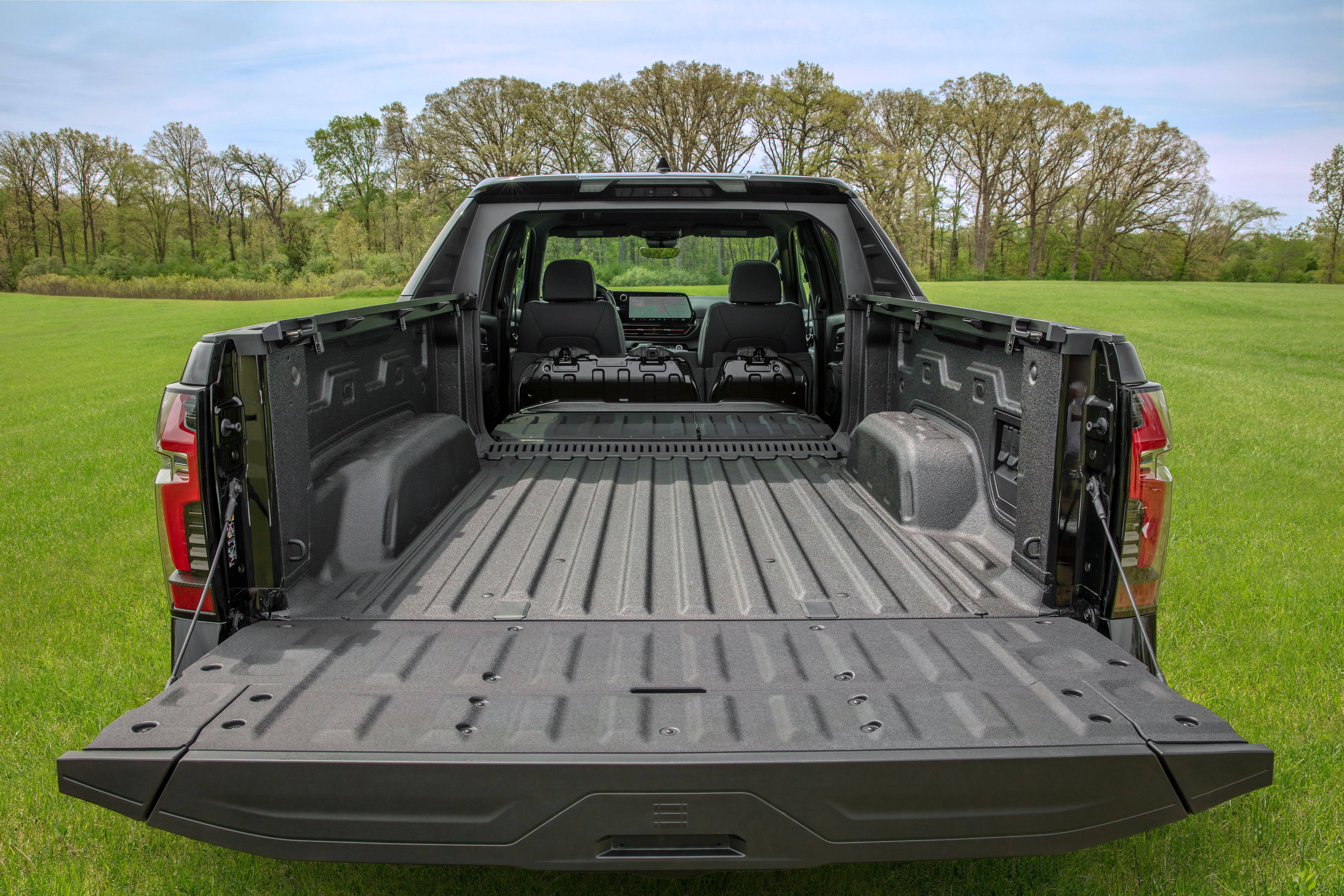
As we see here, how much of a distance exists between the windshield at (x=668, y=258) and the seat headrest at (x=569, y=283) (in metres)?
0.26

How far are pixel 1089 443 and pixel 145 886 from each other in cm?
287

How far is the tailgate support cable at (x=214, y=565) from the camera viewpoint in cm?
204

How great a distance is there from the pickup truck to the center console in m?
3.72

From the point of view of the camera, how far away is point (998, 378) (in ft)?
9.04

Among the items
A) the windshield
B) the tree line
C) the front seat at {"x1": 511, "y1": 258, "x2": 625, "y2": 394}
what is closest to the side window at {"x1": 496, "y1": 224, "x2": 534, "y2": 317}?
the front seat at {"x1": 511, "y1": 258, "x2": 625, "y2": 394}

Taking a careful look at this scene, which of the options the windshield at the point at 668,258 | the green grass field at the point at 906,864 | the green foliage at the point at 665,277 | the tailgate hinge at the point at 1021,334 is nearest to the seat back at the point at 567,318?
the windshield at the point at 668,258

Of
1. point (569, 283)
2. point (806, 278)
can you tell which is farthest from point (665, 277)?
point (806, 278)

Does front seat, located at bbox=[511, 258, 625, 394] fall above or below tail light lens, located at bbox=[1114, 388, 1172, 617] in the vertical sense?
above

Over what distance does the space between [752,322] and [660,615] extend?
11.4 feet

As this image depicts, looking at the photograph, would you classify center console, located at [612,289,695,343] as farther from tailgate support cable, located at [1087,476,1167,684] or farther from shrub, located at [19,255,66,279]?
shrub, located at [19,255,66,279]

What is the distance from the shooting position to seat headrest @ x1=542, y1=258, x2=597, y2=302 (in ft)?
18.1

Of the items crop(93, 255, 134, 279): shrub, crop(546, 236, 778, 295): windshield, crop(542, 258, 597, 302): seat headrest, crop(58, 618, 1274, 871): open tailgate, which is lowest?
crop(58, 618, 1274, 871): open tailgate

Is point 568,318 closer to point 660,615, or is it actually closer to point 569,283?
point 569,283

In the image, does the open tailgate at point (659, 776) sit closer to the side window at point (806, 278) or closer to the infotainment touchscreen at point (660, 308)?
the side window at point (806, 278)
